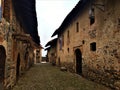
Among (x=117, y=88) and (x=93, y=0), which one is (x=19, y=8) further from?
(x=117, y=88)

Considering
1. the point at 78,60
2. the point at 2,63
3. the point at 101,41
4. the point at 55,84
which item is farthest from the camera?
the point at 78,60

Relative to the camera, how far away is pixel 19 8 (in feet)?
23.6

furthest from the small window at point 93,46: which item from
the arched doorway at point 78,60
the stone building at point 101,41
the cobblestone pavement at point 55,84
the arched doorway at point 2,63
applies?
the arched doorway at point 2,63

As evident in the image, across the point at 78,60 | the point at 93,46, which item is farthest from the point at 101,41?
the point at 78,60

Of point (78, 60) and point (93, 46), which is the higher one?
point (93, 46)

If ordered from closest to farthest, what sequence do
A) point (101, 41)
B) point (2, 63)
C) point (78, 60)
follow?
point (2, 63)
point (101, 41)
point (78, 60)

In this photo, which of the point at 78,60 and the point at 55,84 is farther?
the point at 78,60

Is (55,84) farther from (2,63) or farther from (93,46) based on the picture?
(2,63)

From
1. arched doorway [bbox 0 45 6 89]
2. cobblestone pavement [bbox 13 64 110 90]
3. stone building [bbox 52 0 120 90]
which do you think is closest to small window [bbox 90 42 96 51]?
stone building [bbox 52 0 120 90]

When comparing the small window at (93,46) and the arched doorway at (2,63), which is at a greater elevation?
the small window at (93,46)

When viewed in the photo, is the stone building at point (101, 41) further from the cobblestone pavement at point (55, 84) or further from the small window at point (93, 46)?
the cobblestone pavement at point (55, 84)

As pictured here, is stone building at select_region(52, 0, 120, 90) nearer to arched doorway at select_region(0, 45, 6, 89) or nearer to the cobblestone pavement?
the cobblestone pavement

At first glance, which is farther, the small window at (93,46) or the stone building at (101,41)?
the small window at (93,46)

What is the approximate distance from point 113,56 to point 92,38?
97.5 inches
